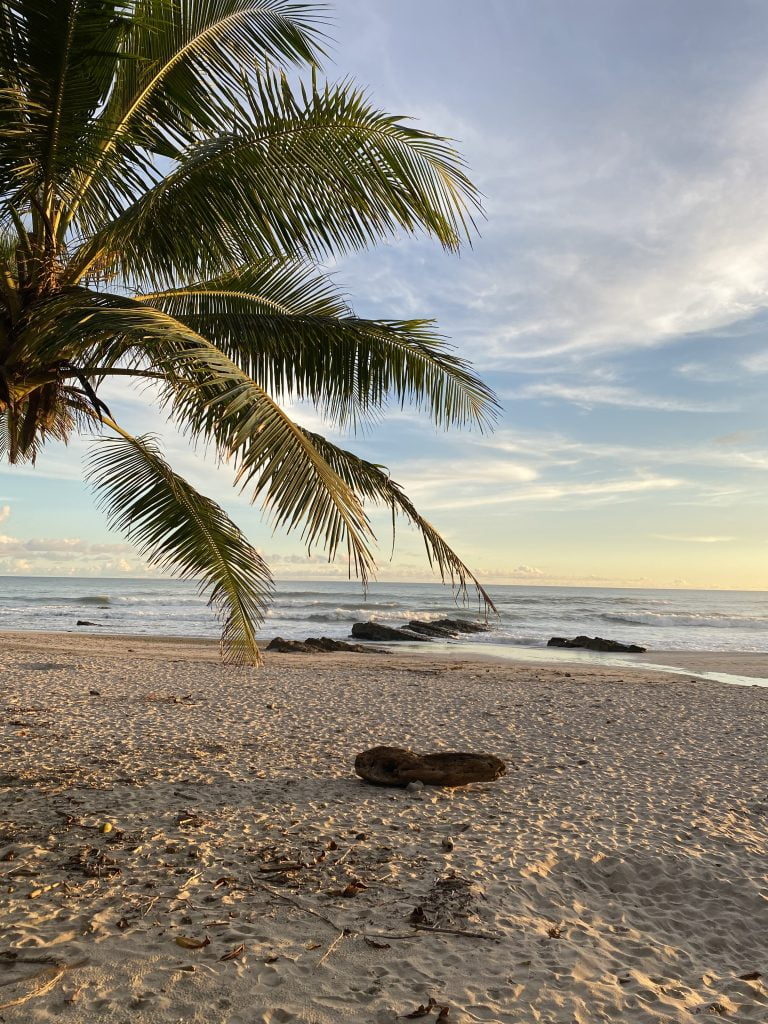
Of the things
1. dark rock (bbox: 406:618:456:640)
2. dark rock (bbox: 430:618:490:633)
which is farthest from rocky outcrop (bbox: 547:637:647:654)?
dark rock (bbox: 430:618:490:633)

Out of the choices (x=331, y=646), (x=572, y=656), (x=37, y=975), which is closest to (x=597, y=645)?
(x=572, y=656)

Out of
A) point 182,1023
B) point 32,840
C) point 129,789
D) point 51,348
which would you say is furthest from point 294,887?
point 51,348

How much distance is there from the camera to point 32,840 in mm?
4812

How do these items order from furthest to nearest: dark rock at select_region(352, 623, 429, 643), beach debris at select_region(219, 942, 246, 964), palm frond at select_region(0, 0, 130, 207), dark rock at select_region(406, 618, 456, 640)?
dark rock at select_region(406, 618, 456, 640) → dark rock at select_region(352, 623, 429, 643) → palm frond at select_region(0, 0, 130, 207) → beach debris at select_region(219, 942, 246, 964)

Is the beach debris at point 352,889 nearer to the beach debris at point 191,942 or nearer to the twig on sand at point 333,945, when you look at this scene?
the twig on sand at point 333,945

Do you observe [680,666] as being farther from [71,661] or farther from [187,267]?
[187,267]

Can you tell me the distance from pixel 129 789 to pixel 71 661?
35.2 feet

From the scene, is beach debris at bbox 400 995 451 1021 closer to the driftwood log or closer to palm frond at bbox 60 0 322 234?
the driftwood log

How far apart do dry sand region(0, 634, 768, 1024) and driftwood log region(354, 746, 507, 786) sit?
0.14 m

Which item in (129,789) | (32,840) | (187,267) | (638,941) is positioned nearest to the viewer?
(638,941)

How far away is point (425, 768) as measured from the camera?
6508 mm

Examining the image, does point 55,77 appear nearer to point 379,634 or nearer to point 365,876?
point 365,876

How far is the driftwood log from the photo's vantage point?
6469 mm

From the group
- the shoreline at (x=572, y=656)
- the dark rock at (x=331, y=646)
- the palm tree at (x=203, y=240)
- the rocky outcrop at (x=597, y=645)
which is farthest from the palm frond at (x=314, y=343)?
the rocky outcrop at (x=597, y=645)
